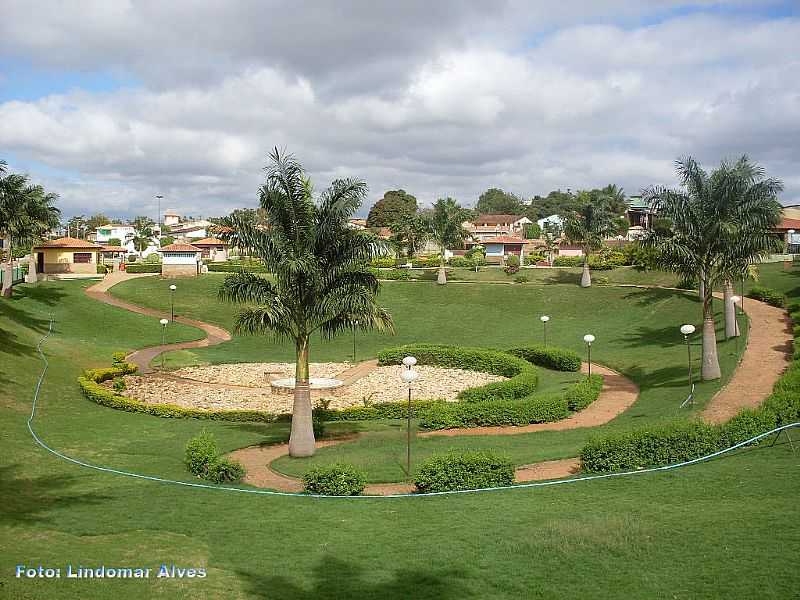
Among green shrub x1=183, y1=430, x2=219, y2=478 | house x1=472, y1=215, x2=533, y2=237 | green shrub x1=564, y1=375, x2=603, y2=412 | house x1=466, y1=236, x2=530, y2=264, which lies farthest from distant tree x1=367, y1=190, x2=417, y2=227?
green shrub x1=183, y1=430, x2=219, y2=478

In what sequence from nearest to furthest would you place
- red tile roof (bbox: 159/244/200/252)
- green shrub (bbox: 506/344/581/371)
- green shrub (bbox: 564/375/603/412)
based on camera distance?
green shrub (bbox: 564/375/603/412) < green shrub (bbox: 506/344/581/371) < red tile roof (bbox: 159/244/200/252)

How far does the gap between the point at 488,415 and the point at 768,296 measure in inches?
1088

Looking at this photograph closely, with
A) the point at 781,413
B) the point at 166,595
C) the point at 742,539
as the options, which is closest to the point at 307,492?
the point at 166,595

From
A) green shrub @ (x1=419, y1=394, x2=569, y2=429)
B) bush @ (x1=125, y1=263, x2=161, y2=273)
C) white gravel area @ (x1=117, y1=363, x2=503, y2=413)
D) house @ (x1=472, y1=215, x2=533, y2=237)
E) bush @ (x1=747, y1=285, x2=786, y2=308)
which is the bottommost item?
white gravel area @ (x1=117, y1=363, x2=503, y2=413)

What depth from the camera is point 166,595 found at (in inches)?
354

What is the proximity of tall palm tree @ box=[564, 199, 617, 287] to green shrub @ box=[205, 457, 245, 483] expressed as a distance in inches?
1776

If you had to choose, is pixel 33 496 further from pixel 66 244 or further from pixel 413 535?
pixel 66 244

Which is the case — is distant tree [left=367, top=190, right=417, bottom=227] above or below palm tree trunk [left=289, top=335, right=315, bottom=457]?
above

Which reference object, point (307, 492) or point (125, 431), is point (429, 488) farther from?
point (125, 431)

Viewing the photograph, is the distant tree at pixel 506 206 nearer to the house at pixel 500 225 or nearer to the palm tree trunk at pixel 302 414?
the house at pixel 500 225

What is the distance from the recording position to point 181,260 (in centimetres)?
6825

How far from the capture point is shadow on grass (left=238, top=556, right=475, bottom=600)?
9.14 m

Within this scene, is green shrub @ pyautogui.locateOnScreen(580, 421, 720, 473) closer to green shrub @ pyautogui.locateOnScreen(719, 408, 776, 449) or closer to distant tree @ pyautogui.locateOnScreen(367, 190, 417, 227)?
green shrub @ pyautogui.locateOnScreen(719, 408, 776, 449)

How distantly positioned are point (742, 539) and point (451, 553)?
4705 millimetres
